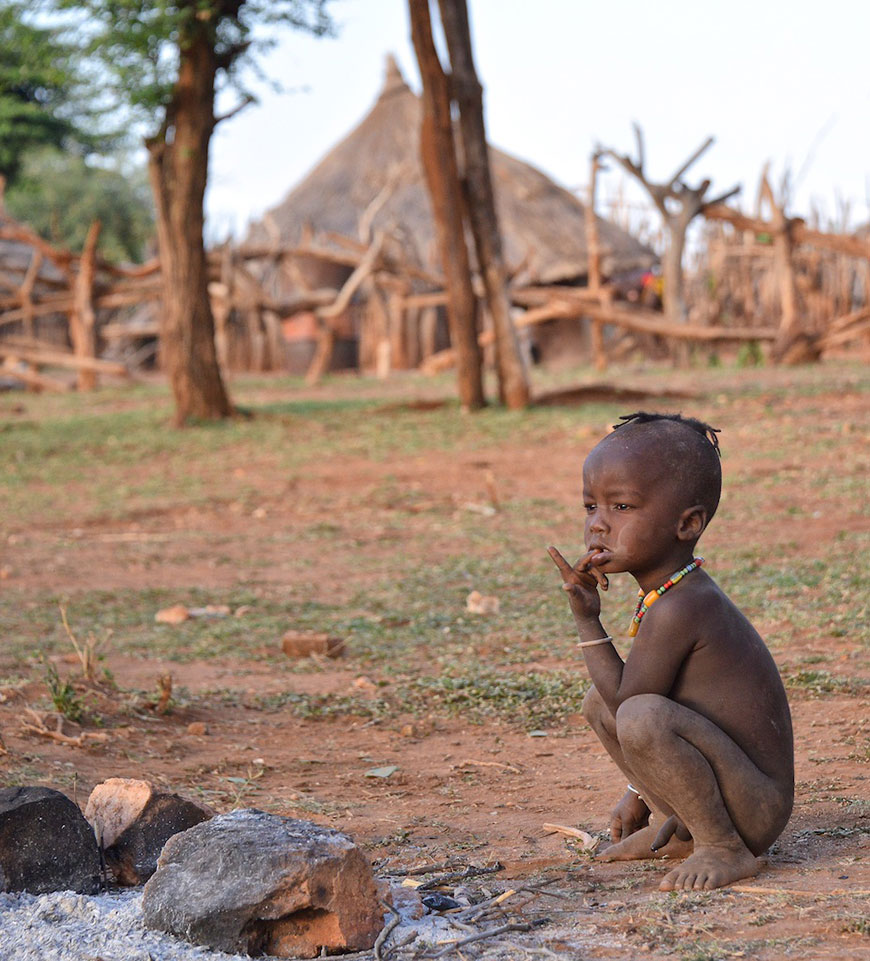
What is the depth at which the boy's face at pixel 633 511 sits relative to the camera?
273 centimetres

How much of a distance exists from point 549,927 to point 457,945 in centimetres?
20

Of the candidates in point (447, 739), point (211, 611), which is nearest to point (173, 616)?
point (211, 611)

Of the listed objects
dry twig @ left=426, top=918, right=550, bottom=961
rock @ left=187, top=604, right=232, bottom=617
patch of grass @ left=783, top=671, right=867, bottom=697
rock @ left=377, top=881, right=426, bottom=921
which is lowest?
patch of grass @ left=783, top=671, right=867, bottom=697

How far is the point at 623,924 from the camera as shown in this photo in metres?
2.40

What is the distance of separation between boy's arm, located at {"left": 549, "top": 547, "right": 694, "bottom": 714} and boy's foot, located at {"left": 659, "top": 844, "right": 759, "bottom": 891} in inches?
14.2

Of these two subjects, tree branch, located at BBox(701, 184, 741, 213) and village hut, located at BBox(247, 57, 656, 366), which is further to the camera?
village hut, located at BBox(247, 57, 656, 366)

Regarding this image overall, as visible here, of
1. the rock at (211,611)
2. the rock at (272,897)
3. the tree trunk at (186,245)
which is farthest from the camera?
the tree trunk at (186,245)

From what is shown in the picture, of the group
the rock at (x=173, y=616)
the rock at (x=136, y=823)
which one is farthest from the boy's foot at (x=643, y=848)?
the rock at (x=173, y=616)

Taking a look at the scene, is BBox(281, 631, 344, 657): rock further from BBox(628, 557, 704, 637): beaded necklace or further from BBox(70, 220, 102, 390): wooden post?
BBox(70, 220, 102, 390): wooden post

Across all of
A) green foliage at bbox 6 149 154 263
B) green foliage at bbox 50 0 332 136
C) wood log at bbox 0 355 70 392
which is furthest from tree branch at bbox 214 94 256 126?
green foliage at bbox 6 149 154 263

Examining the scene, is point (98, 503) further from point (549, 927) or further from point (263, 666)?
point (549, 927)

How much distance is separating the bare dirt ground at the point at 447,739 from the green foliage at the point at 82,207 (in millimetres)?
23304

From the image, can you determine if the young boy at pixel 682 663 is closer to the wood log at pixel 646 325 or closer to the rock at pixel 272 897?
the rock at pixel 272 897

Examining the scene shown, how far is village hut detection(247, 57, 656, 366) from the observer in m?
25.4
